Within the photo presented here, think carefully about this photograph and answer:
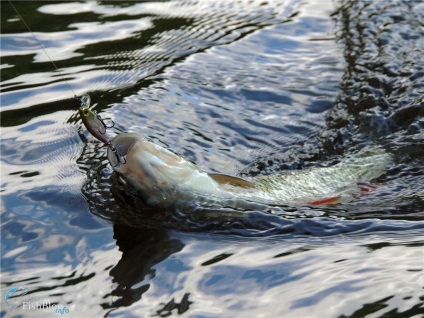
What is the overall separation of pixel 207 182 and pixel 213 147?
4.05 feet

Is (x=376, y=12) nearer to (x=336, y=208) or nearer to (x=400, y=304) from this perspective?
(x=336, y=208)

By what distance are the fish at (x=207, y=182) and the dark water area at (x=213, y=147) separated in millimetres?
78

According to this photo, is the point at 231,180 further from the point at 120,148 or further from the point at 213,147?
the point at 213,147

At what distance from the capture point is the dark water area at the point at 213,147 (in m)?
3.25

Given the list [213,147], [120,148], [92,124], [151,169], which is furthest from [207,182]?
[213,147]

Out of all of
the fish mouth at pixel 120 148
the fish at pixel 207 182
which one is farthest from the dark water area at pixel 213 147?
the fish mouth at pixel 120 148

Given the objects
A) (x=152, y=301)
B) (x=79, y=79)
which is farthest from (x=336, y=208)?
(x=79, y=79)

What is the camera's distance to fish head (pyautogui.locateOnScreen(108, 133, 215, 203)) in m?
3.50

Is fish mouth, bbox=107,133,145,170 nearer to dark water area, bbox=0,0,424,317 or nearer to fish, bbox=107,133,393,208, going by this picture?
fish, bbox=107,133,393,208

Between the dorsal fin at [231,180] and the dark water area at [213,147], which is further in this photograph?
the dorsal fin at [231,180]

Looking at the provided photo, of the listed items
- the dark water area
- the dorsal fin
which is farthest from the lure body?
the dorsal fin

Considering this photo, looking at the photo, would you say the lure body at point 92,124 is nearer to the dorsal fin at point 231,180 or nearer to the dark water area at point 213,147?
the dark water area at point 213,147

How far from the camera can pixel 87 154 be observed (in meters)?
4.70

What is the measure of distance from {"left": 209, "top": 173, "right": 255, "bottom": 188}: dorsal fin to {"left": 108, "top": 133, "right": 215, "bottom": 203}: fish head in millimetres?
72
